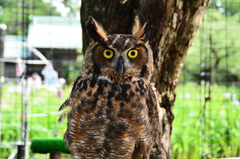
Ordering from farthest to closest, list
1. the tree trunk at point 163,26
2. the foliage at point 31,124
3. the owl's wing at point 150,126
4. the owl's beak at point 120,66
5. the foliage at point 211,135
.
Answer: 1. the foliage at point 31,124
2. the foliage at point 211,135
3. the tree trunk at point 163,26
4. the owl's wing at point 150,126
5. the owl's beak at point 120,66

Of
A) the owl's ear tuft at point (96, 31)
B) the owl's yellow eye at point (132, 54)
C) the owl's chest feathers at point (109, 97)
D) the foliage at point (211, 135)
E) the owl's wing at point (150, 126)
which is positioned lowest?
the foliage at point (211, 135)

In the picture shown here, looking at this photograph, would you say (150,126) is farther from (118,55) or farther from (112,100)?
(118,55)

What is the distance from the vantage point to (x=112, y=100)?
119 centimetres

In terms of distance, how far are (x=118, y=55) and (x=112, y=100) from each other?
200mm

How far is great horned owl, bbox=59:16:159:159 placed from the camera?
1177mm

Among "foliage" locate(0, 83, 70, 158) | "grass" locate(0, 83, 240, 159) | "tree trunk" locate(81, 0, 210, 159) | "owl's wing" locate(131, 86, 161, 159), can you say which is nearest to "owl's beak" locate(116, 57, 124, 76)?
"owl's wing" locate(131, 86, 161, 159)

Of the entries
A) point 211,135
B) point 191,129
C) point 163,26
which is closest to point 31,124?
point 191,129

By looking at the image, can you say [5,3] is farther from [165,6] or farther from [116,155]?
[116,155]

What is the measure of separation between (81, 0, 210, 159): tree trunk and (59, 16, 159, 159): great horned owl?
0.28 m

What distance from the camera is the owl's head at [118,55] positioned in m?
1.15

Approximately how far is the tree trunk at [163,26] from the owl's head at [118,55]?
0.28 meters

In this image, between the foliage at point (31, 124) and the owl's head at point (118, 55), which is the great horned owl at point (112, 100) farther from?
the foliage at point (31, 124)

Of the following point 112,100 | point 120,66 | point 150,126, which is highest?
point 120,66

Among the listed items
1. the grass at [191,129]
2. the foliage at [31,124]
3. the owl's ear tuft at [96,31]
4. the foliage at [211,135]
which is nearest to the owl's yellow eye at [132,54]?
the owl's ear tuft at [96,31]
